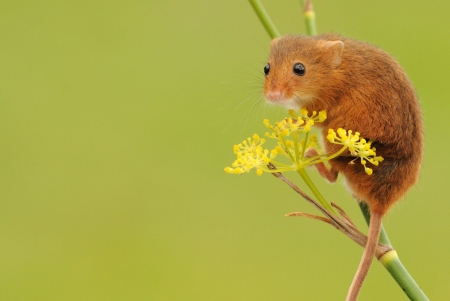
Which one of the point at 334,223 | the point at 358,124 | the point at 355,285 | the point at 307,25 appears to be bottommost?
the point at 355,285

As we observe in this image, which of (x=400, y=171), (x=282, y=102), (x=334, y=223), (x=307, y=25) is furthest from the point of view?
(x=307, y=25)

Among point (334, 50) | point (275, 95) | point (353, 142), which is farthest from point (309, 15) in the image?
point (353, 142)

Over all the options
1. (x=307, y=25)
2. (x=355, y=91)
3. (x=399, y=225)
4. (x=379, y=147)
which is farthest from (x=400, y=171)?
(x=399, y=225)

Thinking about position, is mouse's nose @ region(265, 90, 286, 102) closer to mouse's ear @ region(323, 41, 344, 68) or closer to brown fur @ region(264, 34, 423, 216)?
brown fur @ region(264, 34, 423, 216)

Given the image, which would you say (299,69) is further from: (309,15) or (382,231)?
(382,231)

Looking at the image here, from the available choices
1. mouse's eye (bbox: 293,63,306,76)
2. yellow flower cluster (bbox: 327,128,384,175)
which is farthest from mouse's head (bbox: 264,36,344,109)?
yellow flower cluster (bbox: 327,128,384,175)

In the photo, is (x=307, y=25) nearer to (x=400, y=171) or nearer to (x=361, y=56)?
(x=361, y=56)

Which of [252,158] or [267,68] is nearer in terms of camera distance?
[252,158]
